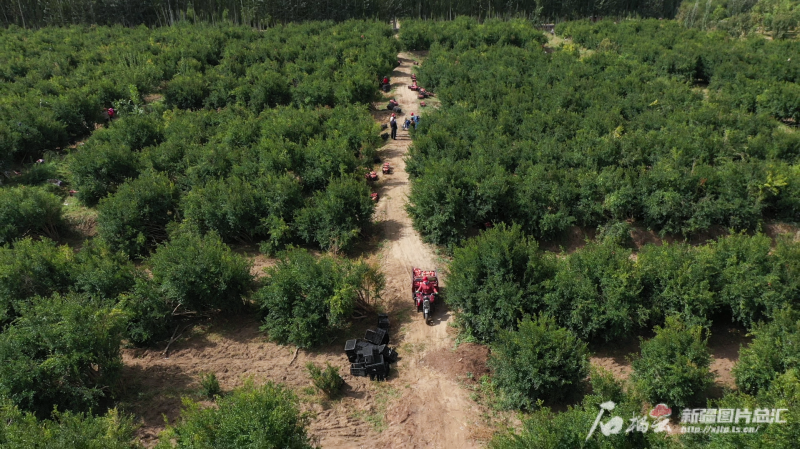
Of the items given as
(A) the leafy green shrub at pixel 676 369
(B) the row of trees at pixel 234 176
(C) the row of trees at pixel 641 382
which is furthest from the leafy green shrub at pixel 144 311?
(A) the leafy green shrub at pixel 676 369

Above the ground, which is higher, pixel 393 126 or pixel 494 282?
pixel 393 126

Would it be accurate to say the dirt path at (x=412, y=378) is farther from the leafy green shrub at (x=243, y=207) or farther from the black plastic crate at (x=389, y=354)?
the leafy green shrub at (x=243, y=207)

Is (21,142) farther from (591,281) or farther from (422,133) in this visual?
(591,281)

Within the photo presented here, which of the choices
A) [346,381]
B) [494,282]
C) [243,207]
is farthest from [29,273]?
[494,282]

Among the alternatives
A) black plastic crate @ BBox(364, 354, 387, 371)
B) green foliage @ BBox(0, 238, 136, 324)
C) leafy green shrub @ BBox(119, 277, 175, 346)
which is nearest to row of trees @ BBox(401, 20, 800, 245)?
black plastic crate @ BBox(364, 354, 387, 371)

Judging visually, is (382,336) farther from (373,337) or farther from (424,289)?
(424,289)

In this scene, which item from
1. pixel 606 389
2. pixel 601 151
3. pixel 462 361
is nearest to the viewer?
pixel 606 389
